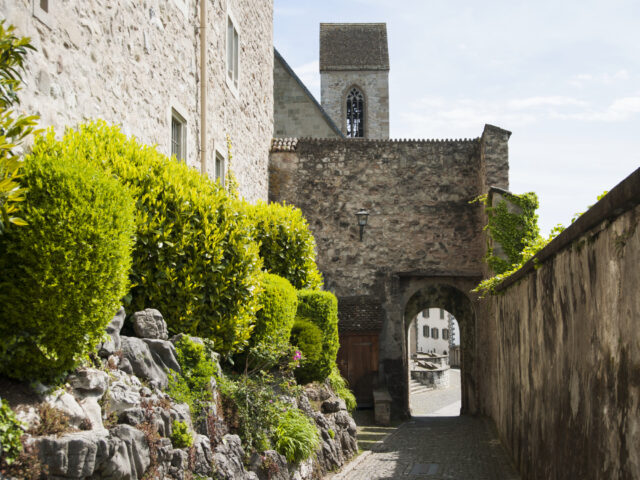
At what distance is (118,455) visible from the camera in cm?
463

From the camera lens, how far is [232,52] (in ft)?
46.5

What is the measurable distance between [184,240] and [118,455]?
298cm

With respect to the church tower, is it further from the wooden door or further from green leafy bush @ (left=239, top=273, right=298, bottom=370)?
green leafy bush @ (left=239, top=273, right=298, bottom=370)

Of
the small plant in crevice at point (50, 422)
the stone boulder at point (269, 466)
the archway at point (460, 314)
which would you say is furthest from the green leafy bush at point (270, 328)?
the archway at point (460, 314)

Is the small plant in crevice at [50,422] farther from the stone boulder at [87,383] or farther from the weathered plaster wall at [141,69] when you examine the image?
the weathered plaster wall at [141,69]

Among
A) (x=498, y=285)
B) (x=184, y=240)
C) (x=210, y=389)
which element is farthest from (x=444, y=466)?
(x=184, y=240)

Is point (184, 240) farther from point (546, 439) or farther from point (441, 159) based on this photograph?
point (441, 159)

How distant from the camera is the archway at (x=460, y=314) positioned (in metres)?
20.1

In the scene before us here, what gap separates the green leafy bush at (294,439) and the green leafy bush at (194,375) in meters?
1.66

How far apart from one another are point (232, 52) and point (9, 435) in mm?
11371

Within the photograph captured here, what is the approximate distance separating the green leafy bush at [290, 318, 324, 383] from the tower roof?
32.2 meters

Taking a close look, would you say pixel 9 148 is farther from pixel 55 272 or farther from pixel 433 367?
pixel 433 367

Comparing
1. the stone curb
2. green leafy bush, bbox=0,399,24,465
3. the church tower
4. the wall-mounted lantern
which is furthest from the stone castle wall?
green leafy bush, bbox=0,399,24,465

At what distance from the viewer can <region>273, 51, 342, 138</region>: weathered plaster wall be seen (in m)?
25.7
